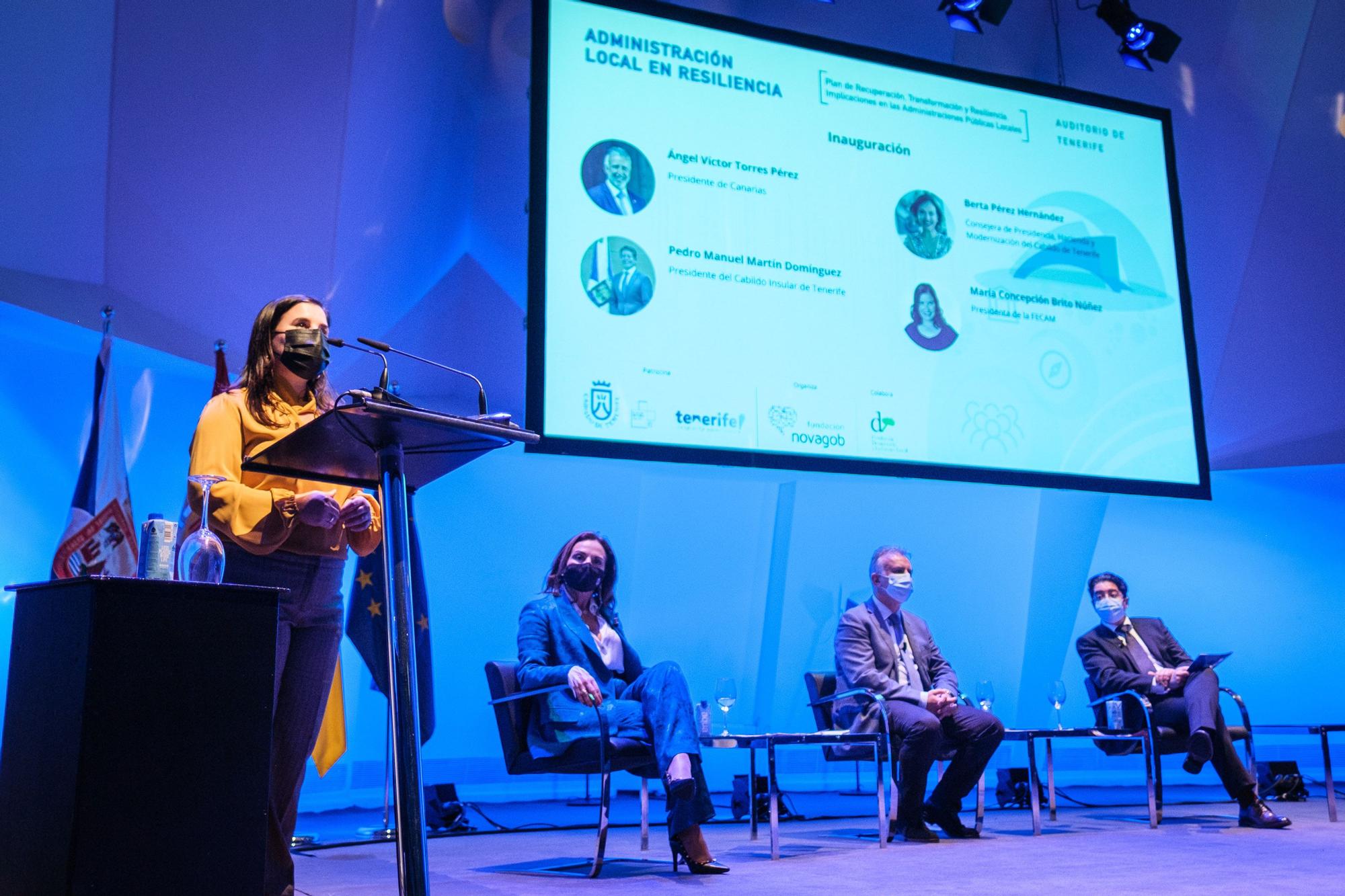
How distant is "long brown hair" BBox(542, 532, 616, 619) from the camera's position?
3789mm

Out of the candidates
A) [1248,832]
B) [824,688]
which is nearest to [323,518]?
[824,688]

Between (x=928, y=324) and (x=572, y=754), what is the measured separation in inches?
106

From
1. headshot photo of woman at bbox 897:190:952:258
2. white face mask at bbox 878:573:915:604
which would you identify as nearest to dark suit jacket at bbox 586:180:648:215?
headshot photo of woman at bbox 897:190:952:258

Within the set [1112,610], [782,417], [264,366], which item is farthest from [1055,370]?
[264,366]

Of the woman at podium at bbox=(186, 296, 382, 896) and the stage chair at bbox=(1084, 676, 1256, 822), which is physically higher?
the woman at podium at bbox=(186, 296, 382, 896)

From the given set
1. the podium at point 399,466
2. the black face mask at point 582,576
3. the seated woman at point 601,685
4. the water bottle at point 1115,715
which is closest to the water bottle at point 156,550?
the podium at point 399,466

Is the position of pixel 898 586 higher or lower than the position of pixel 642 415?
lower

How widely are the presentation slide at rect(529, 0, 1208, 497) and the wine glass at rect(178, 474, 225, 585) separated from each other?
2.61 m

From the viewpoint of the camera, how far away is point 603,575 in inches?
150

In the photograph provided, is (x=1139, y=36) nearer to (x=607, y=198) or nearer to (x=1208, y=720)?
(x=607, y=198)

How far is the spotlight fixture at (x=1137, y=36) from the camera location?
5.80 meters

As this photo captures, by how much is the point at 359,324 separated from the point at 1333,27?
5.53 meters

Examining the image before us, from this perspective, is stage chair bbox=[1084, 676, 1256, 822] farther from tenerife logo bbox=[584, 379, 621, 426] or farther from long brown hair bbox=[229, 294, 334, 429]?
long brown hair bbox=[229, 294, 334, 429]

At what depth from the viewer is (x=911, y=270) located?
5156 mm
